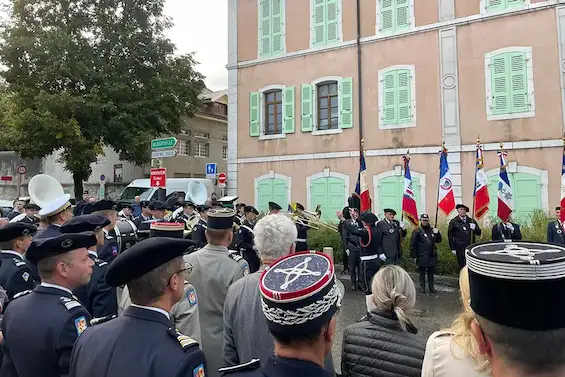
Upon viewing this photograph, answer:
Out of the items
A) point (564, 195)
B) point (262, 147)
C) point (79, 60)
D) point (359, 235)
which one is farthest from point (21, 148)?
point (564, 195)

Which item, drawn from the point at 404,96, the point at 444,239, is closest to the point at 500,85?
the point at 404,96

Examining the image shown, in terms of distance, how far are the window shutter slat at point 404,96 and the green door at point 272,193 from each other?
528cm

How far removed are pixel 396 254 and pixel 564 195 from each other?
12.8 ft

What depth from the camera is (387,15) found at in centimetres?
1655

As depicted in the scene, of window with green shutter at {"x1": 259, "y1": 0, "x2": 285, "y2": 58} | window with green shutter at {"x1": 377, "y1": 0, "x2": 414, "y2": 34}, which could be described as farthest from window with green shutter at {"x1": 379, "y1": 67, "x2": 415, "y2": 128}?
window with green shutter at {"x1": 259, "y1": 0, "x2": 285, "y2": 58}

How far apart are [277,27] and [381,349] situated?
59.5 ft

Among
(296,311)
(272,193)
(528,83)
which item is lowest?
(296,311)

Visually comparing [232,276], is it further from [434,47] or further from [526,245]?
[434,47]

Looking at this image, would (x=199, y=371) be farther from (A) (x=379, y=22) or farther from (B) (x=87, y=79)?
(B) (x=87, y=79)

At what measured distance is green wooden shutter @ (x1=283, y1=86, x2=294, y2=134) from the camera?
18469 mm

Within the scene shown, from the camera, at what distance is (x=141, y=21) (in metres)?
24.4

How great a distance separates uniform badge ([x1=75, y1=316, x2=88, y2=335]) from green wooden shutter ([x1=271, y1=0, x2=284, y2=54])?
57.7 feet

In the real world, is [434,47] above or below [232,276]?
above

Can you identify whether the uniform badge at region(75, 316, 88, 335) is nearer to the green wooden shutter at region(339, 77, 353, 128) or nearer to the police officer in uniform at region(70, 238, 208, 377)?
the police officer in uniform at region(70, 238, 208, 377)
